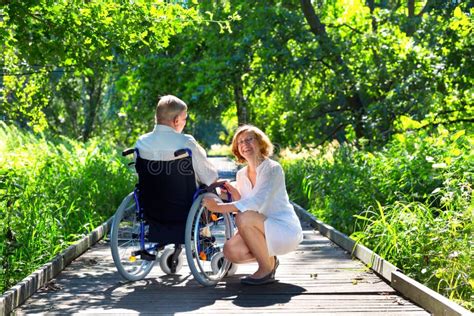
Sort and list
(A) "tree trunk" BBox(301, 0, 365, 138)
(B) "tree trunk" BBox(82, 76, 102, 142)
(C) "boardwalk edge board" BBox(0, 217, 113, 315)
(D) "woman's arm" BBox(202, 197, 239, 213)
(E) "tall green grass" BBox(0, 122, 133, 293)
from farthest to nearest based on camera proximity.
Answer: (B) "tree trunk" BBox(82, 76, 102, 142) → (A) "tree trunk" BBox(301, 0, 365, 138) → (E) "tall green grass" BBox(0, 122, 133, 293) → (D) "woman's arm" BBox(202, 197, 239, 213) → (C) "boardwalk edge board" BBox(0, 217, 113, 315)

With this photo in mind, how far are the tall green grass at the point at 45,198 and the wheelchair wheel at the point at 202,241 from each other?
145 centimetres

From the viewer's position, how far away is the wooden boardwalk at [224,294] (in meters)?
6.70

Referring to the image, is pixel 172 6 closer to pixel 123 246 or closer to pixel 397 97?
pixel 123 246

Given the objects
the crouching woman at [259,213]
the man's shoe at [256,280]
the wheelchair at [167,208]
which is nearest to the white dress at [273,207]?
the crouching woman at [259,213]

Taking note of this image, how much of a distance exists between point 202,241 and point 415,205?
2.31 m

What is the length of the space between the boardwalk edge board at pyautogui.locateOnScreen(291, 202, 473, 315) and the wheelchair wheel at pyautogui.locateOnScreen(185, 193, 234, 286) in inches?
56.8

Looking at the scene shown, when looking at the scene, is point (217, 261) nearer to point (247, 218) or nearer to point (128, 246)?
point (247, 218)

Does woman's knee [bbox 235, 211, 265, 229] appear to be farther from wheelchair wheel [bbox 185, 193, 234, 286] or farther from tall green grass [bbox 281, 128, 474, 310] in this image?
tall green grass [bbox 281, 128, 474, 310]

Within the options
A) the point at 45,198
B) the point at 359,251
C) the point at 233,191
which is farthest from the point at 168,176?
the point at 45,198

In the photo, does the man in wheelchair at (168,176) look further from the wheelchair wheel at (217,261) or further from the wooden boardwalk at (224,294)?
the wooden boardwalk at (224,294)

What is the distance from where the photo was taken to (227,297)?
727cm

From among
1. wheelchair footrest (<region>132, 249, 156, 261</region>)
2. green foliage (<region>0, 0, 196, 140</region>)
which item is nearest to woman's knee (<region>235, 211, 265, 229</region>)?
wheelchair footrest (<region>132, 249, 156, 261</region>)

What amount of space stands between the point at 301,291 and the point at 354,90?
1593cm

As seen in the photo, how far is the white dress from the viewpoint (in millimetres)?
7719
